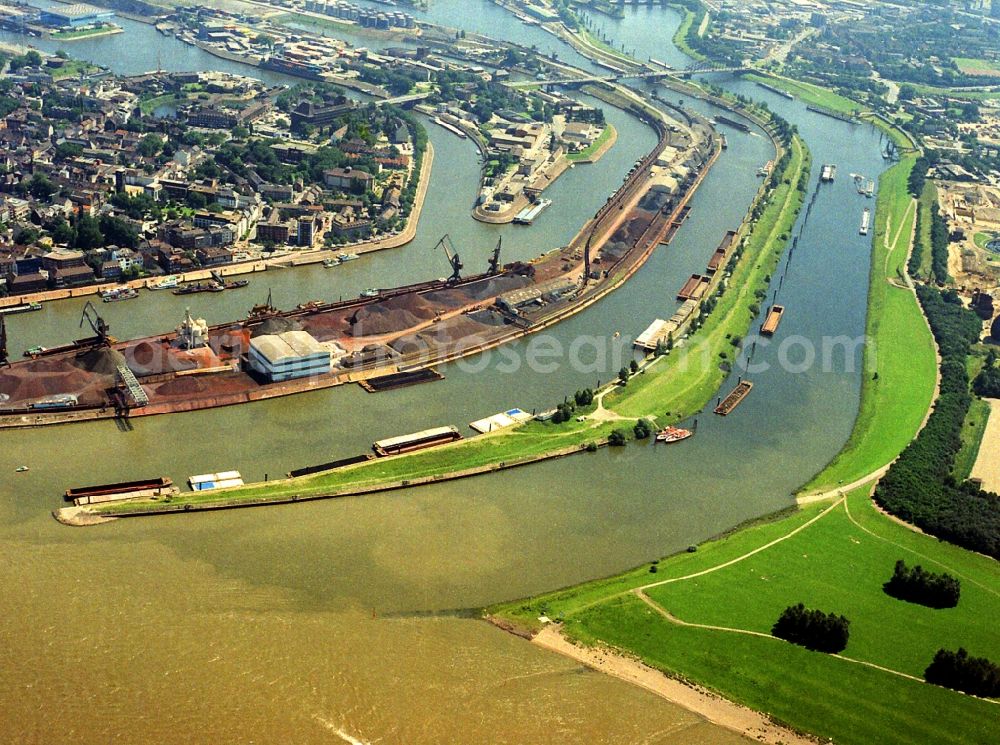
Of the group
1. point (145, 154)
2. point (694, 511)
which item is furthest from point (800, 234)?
point (145, 154)

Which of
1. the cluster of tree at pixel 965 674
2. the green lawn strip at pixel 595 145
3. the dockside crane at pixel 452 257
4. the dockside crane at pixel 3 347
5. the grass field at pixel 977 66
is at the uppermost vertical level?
the grass field at pixel 977 66

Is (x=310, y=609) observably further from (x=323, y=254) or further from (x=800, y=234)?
(x=800, y=234)

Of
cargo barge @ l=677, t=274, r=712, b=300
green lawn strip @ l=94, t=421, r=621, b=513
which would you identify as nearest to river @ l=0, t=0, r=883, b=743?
green lawn strip @ l=94, t=421, r=621, b=513

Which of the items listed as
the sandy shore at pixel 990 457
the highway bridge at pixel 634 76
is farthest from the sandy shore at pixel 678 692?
the highway bridge at pixel 634 76

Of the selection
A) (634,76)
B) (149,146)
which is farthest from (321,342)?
(634,76)

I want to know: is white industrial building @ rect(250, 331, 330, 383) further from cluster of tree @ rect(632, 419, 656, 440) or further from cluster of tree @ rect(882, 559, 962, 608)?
cluster of tree @ rect(882, 559, 962, 608)

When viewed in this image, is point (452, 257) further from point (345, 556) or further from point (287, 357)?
point (345, 556)

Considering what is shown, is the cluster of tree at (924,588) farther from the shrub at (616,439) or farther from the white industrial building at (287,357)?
the white industrial building at (287,357)
